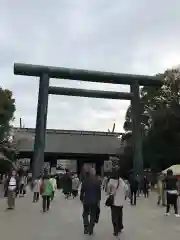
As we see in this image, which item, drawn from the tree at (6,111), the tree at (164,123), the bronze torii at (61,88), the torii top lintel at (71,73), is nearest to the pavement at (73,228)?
the bronze torii at (61,88)

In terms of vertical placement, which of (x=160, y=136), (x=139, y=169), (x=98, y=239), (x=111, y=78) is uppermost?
(x=111, y=78)

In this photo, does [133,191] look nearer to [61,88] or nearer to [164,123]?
[61,88]

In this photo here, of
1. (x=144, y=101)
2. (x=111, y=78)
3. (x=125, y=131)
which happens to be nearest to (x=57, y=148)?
(x=125, y=131)

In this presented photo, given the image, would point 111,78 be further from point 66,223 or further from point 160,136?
point 66,223

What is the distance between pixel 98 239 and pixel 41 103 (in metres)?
33.4

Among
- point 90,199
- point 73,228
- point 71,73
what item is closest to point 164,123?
point 71,73

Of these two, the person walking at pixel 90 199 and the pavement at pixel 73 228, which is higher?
the person walking at pixel 90 199

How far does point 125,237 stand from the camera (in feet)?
35.9

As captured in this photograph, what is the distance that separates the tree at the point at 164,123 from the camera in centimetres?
4794

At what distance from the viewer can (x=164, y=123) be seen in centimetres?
4819

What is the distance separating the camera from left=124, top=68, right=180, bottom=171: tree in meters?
47.9

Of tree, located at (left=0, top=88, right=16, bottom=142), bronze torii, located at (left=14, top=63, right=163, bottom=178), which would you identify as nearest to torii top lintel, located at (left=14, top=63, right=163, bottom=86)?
bronze torii, located at (left=14, top=63, right=163, bottom=178)

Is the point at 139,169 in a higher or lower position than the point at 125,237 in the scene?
higher

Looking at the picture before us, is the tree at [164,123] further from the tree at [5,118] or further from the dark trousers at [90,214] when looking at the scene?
the dark trousers at [90,214]
